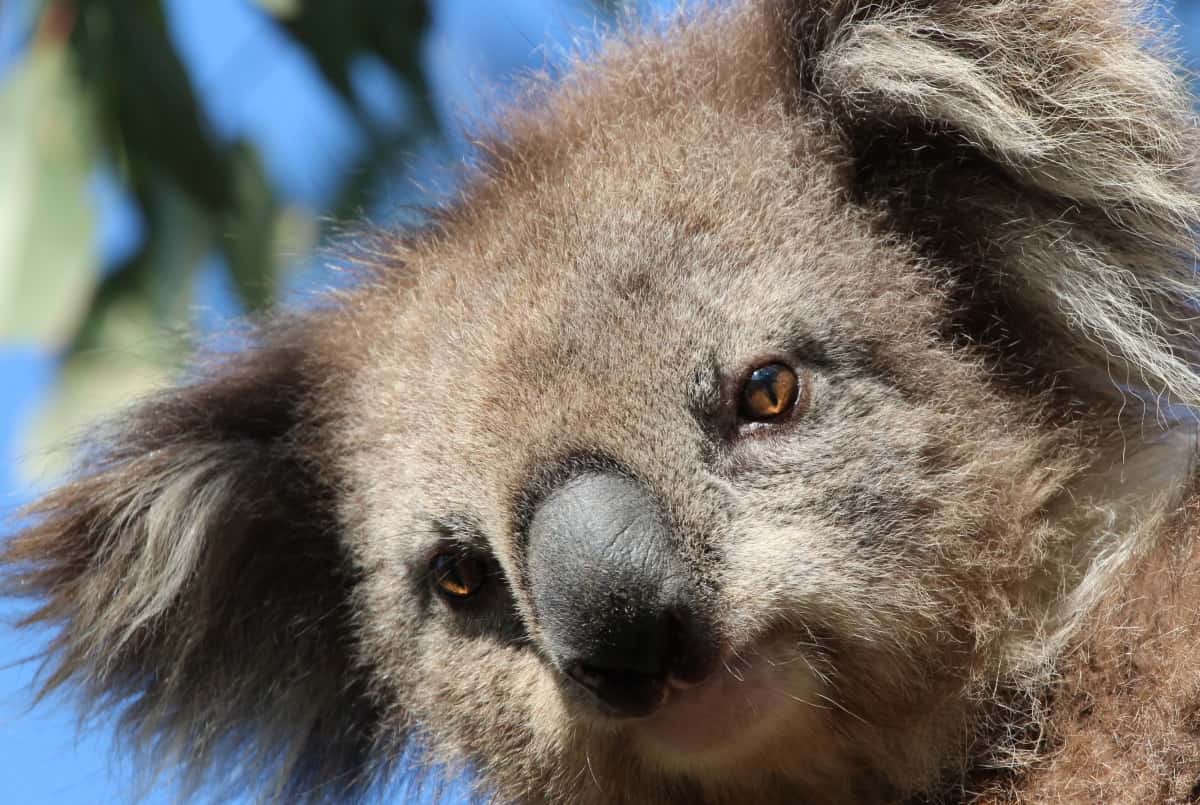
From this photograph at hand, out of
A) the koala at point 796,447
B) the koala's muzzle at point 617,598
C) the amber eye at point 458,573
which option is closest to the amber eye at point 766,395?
the koala at point 796,447

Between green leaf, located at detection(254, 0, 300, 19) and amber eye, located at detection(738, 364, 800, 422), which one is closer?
amber eye, located at detection(738, 364, 800, 422)

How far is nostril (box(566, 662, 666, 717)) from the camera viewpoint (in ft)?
8.96

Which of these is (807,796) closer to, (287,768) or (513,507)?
(513,507)

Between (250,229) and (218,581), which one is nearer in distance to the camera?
(218,581)

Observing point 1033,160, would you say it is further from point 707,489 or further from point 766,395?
point 707,489

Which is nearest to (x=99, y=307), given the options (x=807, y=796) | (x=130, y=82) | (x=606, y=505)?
(x=130, y=82)

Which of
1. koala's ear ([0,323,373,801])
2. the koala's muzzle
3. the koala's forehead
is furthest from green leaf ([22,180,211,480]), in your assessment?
the koala's muzzle

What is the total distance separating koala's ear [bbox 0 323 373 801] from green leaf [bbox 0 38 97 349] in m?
0.79

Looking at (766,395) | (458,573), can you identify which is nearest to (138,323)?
(458,573)

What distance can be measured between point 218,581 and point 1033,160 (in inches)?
77.0

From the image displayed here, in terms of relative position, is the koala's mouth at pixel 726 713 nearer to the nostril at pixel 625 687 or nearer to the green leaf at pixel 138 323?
the nostril at pixel 625 687

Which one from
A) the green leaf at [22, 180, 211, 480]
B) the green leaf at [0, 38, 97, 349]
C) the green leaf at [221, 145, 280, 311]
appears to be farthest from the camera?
the green leaf at [221, 145, 280, 311]

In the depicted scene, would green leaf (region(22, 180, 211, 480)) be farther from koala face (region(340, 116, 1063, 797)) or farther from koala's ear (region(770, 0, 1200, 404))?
koala's ear (region(770, 0, 1200, 404))

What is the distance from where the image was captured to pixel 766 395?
2.92 meters
